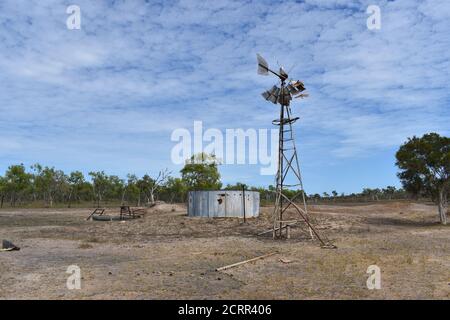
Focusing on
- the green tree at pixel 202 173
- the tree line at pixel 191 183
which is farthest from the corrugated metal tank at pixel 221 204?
the green tree at pixel 202 173

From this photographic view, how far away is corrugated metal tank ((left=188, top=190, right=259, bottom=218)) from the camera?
3294cm

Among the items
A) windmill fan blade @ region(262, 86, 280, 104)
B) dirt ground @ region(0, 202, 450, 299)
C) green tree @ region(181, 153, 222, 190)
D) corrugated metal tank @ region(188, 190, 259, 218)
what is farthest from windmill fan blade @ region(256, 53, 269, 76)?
green tree @ region(181, 153, 222, 190)

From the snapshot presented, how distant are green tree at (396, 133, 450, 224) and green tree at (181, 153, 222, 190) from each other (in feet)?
142

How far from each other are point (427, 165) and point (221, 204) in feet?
51.8

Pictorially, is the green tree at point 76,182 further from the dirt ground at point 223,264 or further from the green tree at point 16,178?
the dirt ground at point 223,264

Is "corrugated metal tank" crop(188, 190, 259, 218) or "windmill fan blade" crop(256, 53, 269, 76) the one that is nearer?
"windmill fan blade" crop(256, 53, 269, 76)

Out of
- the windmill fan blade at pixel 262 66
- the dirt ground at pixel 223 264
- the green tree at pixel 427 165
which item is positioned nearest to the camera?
the dirt ground at pixel 223 264

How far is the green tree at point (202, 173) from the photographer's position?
71188mm

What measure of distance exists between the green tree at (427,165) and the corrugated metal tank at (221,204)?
12.3 metres

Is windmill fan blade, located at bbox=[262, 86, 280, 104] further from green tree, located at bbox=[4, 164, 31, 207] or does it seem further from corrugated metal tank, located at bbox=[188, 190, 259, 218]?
green tree, located at bbox=[4, 164, 31, 207]

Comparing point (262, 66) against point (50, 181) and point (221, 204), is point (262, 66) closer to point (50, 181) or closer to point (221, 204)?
point (221, 204)

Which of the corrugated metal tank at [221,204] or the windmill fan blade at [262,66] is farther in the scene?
the corrugated metal tank at [221,204]
